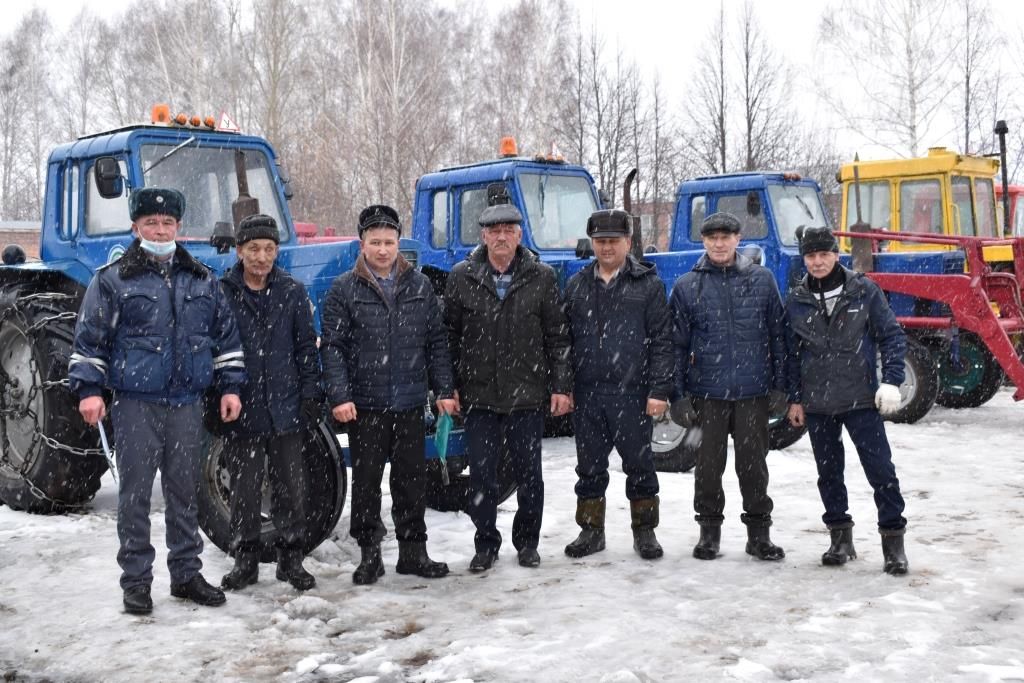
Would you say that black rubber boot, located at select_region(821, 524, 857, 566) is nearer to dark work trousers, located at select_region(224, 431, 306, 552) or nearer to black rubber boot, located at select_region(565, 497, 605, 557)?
black rubber boot, located at select_region(565, 497, 605, 557)

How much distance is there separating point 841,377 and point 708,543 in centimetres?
101

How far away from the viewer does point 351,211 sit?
25734 millimetres

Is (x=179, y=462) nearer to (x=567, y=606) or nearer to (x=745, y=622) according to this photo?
(x=567, y=606)

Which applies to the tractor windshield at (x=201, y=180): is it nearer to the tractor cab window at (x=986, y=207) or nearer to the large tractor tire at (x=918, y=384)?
the large tractor tire at (x=918, y=384)

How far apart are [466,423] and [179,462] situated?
4.29 ft

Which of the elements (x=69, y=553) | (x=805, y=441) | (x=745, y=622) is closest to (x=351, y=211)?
(x=805, y=441)

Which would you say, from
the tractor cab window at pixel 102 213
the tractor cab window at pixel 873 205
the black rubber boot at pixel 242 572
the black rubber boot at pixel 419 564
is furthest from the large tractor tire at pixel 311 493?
the tractor cab window at pixel 873 205

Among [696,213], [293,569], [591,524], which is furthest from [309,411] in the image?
[696,213]

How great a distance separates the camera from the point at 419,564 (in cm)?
488

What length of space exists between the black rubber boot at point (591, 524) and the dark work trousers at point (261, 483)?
134cm

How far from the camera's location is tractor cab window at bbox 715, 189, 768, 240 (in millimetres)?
9172

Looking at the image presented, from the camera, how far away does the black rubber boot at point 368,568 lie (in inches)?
187

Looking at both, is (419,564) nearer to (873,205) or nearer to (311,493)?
(311,493)

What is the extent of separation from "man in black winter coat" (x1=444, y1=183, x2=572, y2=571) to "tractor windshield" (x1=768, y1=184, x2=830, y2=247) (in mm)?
4865
